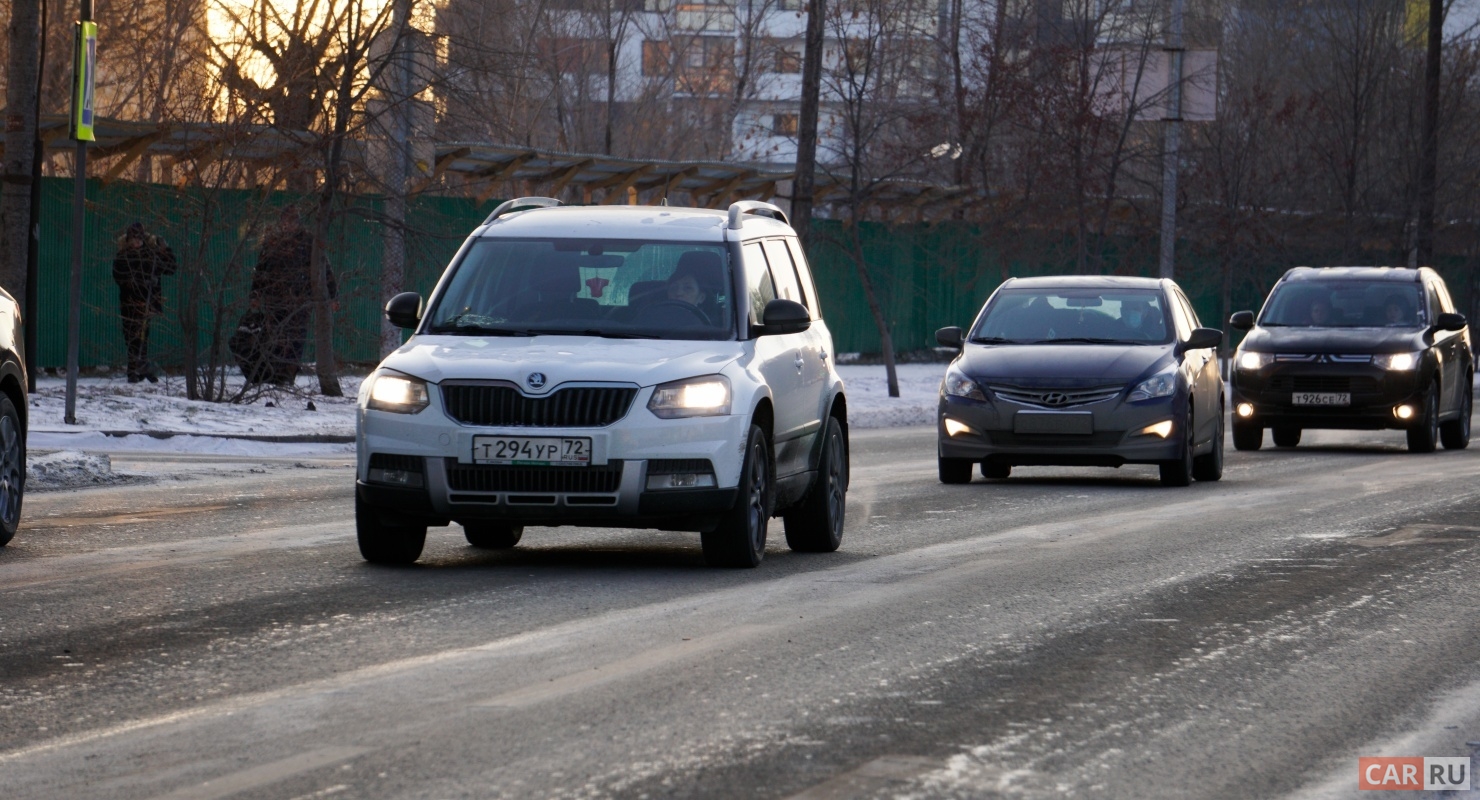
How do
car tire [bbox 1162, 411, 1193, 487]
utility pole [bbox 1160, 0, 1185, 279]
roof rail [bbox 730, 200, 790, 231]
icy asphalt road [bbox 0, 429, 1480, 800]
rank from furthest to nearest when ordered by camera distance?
utility pole [bbox 1160, 0, 1185, 279] < car tire [bbox 1162, 411, 1193, 487] < roof rail [bbox 730, 200, 790, 231] < icy asphalt road [bbox 0, 429, 1480, 800]

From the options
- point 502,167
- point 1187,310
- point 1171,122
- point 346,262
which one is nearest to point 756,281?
point 1187,310

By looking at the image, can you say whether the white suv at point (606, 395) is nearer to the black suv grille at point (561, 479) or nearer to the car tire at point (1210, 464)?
the black suv grille at point (561, 479)

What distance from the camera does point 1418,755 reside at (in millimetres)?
6625

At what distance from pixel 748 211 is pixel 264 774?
6.76m

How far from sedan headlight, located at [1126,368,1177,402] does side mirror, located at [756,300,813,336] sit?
6.12 metres

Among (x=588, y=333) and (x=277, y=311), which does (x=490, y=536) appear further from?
(x=277, y=311)

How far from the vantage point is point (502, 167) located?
32156 mm

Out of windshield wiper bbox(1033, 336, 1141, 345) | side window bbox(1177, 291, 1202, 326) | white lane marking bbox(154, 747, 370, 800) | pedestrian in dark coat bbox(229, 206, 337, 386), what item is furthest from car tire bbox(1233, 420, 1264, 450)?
white lane marking bbox(154, 747, 370, 800)

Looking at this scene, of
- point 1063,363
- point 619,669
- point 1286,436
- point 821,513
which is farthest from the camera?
point 1286,436

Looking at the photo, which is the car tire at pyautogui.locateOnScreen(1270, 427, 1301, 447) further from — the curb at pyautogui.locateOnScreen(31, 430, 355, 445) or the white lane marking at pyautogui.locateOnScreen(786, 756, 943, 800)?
the white lane marking at pyautogui.locateOnScreen(786, 756, 943, 800)

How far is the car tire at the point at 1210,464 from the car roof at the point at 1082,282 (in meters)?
1.34

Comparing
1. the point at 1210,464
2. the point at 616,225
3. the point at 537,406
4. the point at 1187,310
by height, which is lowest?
the point at 1210,464

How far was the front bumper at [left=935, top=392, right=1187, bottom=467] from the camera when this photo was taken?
16844 mm

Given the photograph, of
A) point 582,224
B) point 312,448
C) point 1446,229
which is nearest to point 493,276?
point 582,224
